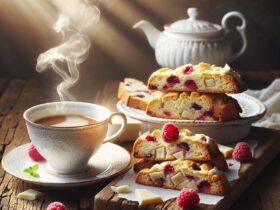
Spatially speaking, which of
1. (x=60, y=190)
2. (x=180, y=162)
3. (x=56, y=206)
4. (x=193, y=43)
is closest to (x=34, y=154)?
(x=60, y=190)

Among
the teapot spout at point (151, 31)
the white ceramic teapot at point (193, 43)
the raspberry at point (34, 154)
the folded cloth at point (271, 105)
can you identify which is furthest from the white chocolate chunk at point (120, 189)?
the teapot spout at point (151, 31)

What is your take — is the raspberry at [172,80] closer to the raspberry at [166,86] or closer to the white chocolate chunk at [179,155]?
the raspberry at [166,86]

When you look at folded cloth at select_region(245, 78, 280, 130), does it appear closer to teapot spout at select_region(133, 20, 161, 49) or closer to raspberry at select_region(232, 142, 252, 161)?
raspberry at select_region(232, 142, 252, 161)

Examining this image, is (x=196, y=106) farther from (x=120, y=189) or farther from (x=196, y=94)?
(x=120, y=189)

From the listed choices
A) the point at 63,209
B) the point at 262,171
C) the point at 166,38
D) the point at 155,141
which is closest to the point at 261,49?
the point at 166,38

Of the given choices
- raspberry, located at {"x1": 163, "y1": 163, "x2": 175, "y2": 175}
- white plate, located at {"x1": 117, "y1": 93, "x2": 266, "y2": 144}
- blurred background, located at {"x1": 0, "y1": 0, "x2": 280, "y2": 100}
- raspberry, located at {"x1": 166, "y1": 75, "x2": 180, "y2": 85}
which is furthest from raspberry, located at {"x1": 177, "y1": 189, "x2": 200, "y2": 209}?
blurred background, located at {"x1": 0, "y1": 0, "x2": 280, "y2": 100}

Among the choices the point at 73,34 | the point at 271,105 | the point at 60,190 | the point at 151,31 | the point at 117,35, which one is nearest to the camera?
the point at 60,190
